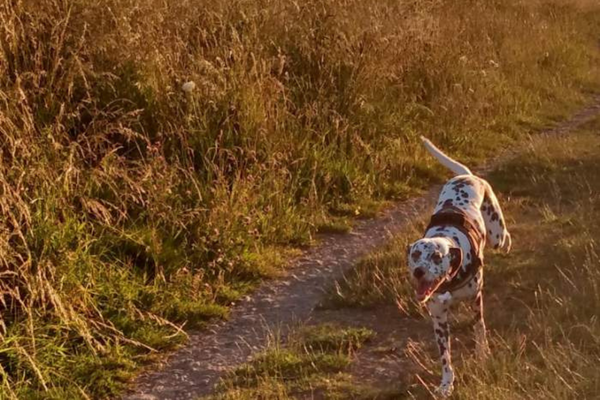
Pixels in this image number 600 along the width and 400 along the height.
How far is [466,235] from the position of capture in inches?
151

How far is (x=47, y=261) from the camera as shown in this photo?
4.59m

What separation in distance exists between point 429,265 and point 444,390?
2.14 ft

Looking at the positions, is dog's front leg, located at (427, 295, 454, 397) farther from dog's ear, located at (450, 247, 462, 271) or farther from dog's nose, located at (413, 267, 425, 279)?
dog's nose, located at (413, 267, 425, 279)

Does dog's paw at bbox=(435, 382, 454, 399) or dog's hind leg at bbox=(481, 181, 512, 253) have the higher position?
dog's hind leg at bbox=(481, 181, 512, 253)

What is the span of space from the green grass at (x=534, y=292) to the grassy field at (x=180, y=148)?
0.92 metres

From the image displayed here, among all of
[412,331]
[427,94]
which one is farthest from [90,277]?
[427,94]

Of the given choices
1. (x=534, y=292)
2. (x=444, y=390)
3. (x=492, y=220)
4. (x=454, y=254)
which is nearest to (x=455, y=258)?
(x=454, y=254)

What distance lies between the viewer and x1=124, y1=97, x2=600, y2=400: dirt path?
4305 mm

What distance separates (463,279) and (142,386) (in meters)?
1.79

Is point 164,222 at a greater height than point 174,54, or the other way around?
point 174,54

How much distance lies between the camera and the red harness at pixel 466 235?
3.68 meters

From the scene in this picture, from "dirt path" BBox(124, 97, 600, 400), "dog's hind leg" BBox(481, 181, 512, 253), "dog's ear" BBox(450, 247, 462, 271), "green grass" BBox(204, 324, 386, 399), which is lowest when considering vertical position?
"dirt path" BBox(124, 97, 600, 400)

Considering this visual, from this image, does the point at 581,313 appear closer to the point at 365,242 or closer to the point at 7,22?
the point at 365,242

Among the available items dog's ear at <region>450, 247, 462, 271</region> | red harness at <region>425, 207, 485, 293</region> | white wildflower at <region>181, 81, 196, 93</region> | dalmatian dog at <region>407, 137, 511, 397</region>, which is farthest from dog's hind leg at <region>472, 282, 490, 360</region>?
white wildflower at <region>181, 81, 196, 93</region>
